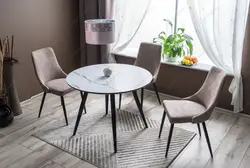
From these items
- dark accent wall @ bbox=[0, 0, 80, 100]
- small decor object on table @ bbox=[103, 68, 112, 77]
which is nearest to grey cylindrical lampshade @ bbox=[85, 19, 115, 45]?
small decor object on table @ bbox=[103, 68, 112, 77]

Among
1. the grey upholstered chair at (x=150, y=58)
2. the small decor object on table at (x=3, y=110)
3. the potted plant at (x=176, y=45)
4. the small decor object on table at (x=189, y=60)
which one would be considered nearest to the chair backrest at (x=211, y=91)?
the grey upholstered chair at (x=150, y=58)

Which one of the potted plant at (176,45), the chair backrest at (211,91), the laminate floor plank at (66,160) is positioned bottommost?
the laminate floor plank at (66,160)

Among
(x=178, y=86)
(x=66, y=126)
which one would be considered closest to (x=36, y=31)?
(x=66, y=126)

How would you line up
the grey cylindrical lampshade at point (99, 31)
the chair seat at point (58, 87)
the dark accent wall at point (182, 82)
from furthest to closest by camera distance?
the dark accent wall at point (182, 82), the chair seat at point (58, 87), the grey cylindrical lampshade at point (99, 31)

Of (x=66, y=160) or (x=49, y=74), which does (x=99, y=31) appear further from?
(x=66, y=160)

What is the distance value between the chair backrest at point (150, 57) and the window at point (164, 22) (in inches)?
22.1

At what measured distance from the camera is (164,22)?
4.16 m

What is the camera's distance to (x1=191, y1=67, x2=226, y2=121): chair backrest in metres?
2.63

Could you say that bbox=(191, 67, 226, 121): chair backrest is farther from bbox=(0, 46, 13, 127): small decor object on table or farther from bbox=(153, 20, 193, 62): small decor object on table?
bbox=(0, 46, 13, 127): small decor object on table

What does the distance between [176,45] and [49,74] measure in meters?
1.75

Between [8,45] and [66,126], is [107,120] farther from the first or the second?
[8,45]

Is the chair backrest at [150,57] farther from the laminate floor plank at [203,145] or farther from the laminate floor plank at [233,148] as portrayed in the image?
the laminate floor plank at [233,148]

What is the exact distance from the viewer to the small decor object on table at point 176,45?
3.89m

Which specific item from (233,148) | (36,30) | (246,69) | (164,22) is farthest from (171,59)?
(36,30)
